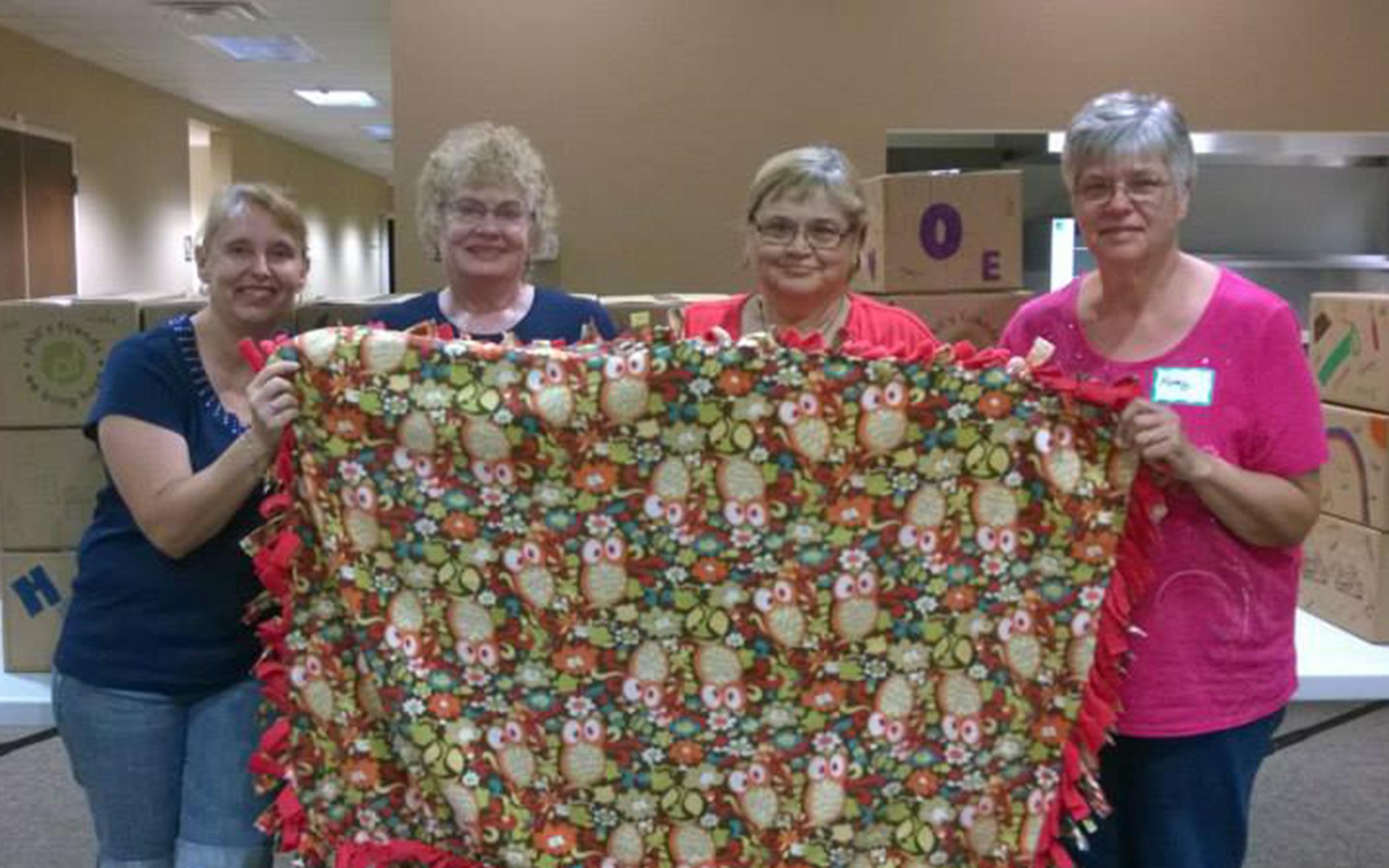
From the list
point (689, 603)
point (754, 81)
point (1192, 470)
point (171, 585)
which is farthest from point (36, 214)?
point (1192, 470)

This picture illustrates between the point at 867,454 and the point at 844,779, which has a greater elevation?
the point at 867,454

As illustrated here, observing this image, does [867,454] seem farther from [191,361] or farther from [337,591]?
[191,361]

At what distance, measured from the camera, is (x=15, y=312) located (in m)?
2.08

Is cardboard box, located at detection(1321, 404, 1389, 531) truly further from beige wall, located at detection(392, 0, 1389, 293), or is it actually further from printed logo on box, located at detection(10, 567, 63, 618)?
beige wall, located at detection(392, 0, 1389, 293)

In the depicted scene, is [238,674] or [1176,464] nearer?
[1176,464]

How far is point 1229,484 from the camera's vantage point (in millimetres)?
1551

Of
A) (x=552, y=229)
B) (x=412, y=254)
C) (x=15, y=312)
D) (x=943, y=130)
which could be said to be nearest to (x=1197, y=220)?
(x=943, y=130)

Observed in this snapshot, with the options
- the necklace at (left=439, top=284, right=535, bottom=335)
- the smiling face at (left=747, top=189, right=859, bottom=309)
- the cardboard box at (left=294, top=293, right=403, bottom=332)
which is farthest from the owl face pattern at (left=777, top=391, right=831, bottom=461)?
the cardboard box at (left=294, top=293, right=403, bottom=332)

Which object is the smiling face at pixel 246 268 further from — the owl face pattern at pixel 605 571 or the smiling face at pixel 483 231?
the owl face pattern at pixel 605 571

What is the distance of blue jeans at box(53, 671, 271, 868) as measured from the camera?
174cm

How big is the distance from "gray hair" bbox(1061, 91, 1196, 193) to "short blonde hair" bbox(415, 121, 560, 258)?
0.84 m

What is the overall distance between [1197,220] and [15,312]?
5182 millimetres

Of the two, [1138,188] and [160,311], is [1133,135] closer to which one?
[1138,188]

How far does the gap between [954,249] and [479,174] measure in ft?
4.06
